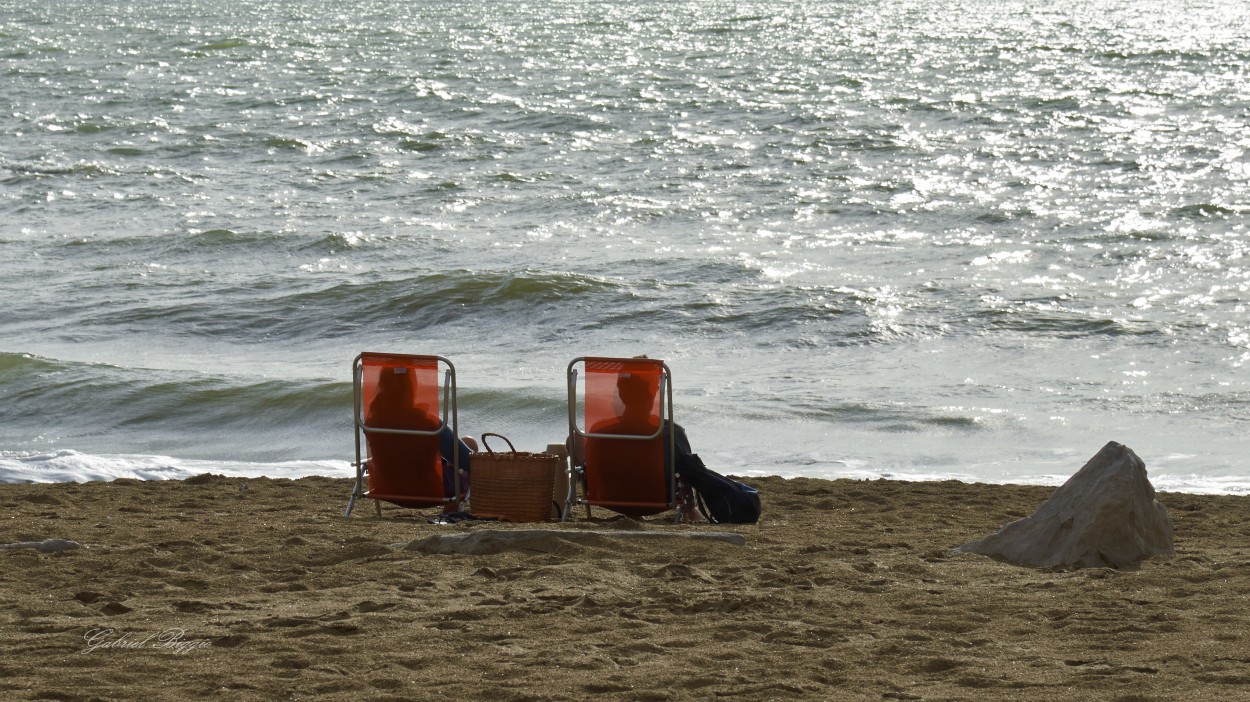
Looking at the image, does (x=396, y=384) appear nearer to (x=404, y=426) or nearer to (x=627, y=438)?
(x=404, y=426)

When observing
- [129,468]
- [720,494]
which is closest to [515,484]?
[720,494]

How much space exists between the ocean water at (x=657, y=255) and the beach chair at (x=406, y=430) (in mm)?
2870

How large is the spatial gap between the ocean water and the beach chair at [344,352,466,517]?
9.42 feet

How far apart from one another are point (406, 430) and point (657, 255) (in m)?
11.9

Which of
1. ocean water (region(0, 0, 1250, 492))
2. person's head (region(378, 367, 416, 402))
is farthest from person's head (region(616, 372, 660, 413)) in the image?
ocean water (region(0, 0, 1250, 492))

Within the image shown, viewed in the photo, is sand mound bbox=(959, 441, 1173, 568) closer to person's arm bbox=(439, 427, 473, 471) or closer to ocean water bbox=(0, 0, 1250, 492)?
person's arm bbox=(439, 427, 473, 471)

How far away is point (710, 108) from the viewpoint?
32594 millimetres

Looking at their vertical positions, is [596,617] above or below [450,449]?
below

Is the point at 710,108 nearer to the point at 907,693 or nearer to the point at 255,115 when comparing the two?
the point at 255,115

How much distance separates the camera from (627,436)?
7078 mm

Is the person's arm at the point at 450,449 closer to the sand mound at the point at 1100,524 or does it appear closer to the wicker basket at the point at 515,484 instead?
the wicker basket at the point at 515,484

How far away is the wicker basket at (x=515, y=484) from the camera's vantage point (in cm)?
712

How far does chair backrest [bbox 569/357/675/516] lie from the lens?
7094mm

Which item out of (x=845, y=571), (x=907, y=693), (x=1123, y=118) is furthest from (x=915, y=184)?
(x=907, y=693)
